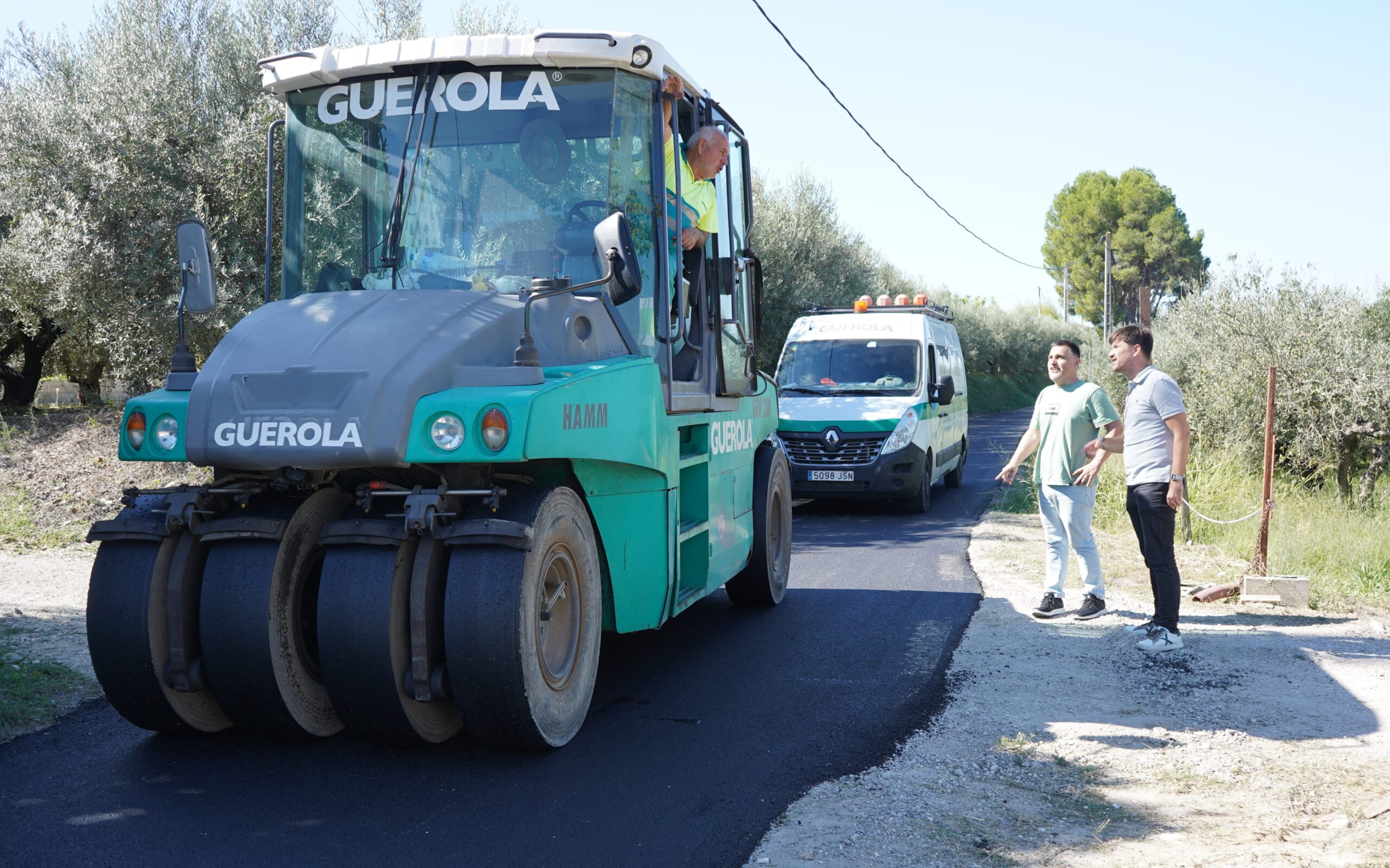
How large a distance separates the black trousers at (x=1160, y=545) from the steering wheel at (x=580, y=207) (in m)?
3.76

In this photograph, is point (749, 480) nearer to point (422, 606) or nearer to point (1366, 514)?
point (422, 606)

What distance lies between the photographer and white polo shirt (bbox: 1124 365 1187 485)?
6.62 meters

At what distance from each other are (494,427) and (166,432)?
1.34 m

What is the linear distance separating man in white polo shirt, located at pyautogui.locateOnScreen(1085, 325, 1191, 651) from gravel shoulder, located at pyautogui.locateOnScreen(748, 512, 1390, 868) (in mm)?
263

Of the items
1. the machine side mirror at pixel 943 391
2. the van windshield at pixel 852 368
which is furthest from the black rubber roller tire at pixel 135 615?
the machine side mirror at pixel 943 391

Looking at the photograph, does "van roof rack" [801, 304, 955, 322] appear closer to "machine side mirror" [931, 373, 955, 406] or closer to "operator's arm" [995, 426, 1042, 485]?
"machine side mirror" [931, 373, 955, 406]

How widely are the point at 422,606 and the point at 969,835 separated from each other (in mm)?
2109

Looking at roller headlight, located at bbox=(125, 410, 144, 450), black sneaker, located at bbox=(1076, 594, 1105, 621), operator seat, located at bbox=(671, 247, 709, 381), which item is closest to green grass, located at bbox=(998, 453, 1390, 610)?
black sneaker, located at bbox=(1076, 594, 1105, 621)

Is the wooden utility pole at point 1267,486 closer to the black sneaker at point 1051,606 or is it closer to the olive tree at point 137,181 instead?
the black sneaker at point 1051,606

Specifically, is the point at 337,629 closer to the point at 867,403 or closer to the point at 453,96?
the point at 453,96

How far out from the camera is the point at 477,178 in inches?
203

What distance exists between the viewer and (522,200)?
203 inches

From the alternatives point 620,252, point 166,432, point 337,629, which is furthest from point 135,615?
point 620,252

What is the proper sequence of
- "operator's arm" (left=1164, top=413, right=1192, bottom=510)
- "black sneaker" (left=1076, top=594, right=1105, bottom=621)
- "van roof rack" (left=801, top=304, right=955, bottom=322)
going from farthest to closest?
1. "van roof rack" (left=801, top=304, right=955, bottom=322)
2. "black sneaker" (left=1076, top=594, right=1105, bottom=621)
3. "operator's arm" (left=1164, top=413, right=1192, bottom=510)
